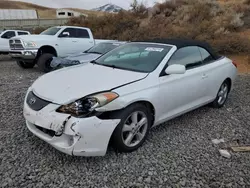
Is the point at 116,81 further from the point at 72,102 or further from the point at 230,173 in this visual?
the point at 230,173

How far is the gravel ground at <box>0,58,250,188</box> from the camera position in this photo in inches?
105

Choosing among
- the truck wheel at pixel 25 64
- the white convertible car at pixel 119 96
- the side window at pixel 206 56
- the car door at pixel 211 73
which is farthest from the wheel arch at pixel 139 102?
the truck wheel at pixel 25 64

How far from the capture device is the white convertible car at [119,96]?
2.74 meters

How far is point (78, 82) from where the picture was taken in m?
3.22

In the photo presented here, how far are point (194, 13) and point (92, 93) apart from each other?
579 inches

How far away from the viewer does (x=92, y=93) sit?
2.89 meters

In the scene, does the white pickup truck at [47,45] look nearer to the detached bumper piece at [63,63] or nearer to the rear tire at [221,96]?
the detached bumper piece at [63,63]

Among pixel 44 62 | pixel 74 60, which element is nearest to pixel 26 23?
pixel 44 62

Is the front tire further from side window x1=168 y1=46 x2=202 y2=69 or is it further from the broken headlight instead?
side window x1=168 y1=46 x2=202 y2=69

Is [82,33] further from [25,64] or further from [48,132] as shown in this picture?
[48,132]

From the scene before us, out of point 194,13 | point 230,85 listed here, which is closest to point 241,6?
point 194,13

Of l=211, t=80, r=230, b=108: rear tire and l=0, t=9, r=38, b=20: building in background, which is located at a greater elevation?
l=211, t=80, r=230, b=108: rear tire

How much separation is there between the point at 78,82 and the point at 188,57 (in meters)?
2.10

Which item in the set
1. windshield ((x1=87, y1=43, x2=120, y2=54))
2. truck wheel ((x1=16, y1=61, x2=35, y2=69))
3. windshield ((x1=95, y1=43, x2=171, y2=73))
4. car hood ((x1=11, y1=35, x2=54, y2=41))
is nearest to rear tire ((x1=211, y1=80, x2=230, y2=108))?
windshield ((x1=95, y1=43, x2=171, y2=73))
